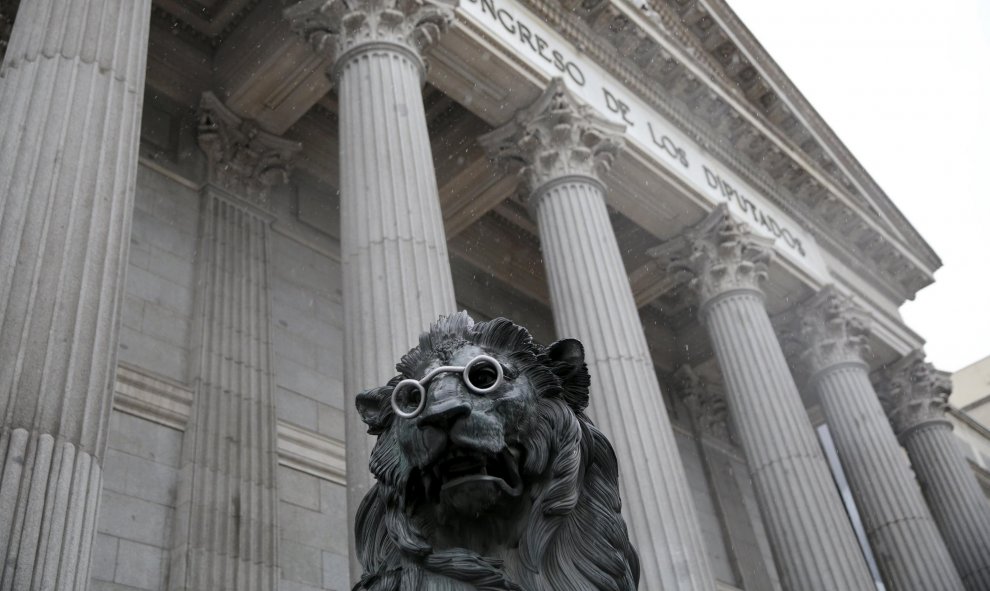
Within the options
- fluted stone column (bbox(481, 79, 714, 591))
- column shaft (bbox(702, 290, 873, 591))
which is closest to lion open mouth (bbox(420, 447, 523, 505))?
fluted stone column (bbox(481, 79, 714, 591))

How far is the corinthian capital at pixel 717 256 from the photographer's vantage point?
1667 cm

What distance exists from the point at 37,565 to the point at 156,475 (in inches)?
248

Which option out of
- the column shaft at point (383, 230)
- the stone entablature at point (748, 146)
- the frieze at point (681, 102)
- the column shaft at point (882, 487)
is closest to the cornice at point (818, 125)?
the stone entablature at point (748, 146)

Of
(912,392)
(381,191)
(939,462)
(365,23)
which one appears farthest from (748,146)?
(381,191)

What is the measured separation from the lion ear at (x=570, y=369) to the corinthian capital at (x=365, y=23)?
906cm

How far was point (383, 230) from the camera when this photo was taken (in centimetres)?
970

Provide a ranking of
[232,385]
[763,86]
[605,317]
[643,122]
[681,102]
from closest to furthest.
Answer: [605,317] < [232,385] < [643,122] < [681,102] < [763,86]

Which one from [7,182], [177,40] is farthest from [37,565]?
[177,40]

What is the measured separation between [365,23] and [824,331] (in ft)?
39.8

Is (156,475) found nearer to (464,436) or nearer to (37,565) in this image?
(37,565)

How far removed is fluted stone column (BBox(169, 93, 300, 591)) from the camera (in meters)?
11.2

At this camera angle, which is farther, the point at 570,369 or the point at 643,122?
the point at 643,122

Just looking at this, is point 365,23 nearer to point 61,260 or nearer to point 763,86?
point 61,260

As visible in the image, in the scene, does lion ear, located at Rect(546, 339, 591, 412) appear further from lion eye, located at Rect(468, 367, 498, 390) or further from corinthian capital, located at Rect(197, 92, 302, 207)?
corinthian capital, located at Rect(197, 92, 302, 207)
